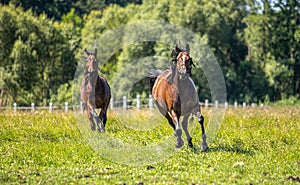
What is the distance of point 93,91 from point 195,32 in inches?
1738

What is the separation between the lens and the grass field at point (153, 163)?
1153 cm

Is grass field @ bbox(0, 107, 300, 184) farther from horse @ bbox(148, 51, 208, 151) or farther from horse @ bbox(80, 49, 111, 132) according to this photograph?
horse @ bbox(80, 49, 111, 132)

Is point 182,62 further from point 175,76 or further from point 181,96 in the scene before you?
point 181,96

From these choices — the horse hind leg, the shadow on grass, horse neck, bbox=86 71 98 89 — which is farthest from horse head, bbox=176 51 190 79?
horse neck, bbox=86 71 98 89

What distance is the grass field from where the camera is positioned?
11531 millimetres

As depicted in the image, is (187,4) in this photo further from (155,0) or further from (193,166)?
(193,166)

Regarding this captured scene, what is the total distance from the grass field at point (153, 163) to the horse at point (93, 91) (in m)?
0.62

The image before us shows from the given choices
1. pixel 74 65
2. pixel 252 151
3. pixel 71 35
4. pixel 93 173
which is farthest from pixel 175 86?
pixel 71 35

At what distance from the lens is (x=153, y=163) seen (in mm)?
13242

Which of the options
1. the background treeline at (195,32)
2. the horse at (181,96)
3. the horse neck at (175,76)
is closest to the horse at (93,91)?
the horse at (181,96)

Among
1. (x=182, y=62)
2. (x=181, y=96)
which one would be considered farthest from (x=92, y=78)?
(x=182, y=62)

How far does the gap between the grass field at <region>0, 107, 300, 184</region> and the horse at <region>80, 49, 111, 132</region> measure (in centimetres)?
62

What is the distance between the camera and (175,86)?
15.2 metres

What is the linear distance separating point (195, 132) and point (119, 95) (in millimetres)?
34209
